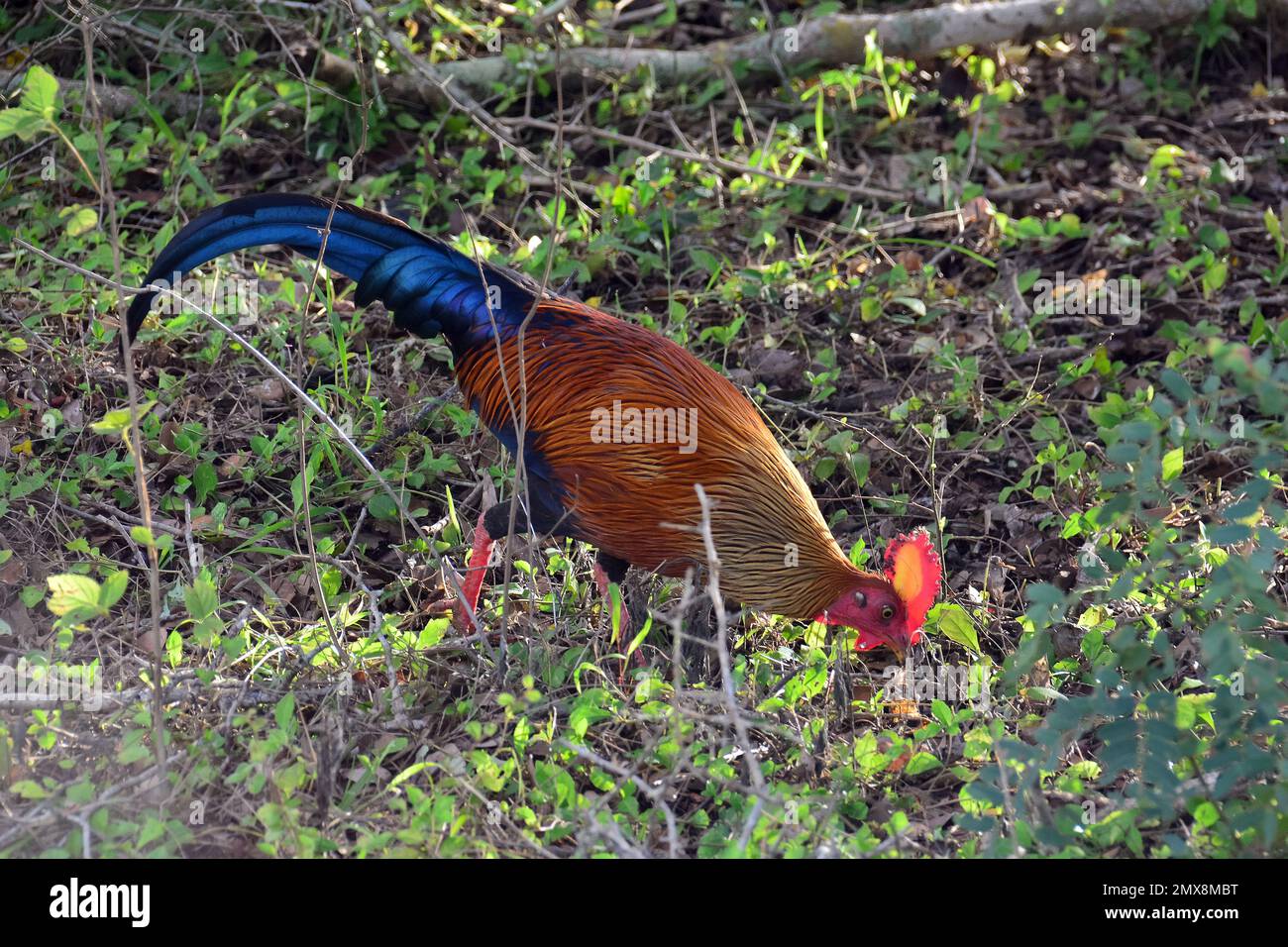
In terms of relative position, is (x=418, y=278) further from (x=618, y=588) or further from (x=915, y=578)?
(x=915, y=578)

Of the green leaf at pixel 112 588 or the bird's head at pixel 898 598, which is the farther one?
the bird's head at pixel 898 598

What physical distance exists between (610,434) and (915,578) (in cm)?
94

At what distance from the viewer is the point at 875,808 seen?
11.2 ft

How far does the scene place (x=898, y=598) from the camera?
3.63 metres

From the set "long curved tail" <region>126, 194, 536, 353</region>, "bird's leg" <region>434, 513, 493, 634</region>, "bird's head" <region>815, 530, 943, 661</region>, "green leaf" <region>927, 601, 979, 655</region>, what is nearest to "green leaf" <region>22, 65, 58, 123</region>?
"long curved tail" <region>126, 194, 536, 353</region>

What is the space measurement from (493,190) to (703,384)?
7.99 feet

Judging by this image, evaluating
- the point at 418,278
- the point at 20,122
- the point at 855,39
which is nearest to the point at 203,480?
the point at 418,278

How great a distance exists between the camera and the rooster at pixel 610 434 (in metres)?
3.71

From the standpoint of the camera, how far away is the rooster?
3.71m

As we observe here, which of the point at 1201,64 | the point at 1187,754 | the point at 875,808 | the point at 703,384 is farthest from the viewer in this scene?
the point at 1201,64

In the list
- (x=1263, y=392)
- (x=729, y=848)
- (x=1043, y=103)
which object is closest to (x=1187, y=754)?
(x=1263, y=392)

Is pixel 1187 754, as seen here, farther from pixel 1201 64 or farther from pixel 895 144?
pixel 1201 64

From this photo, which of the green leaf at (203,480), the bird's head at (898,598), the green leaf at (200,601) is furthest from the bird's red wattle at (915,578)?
the green leaf at (203,480)

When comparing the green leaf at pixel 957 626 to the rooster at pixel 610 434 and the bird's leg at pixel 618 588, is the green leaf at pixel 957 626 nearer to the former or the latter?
the rooster at pixel 610 434
